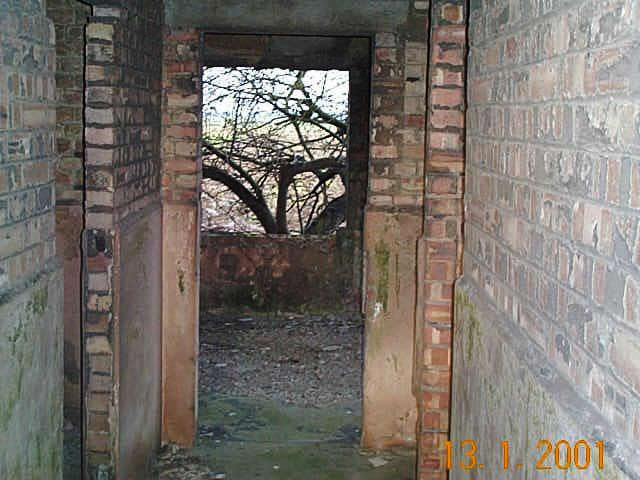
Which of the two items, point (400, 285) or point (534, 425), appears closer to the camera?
point (534, 425)

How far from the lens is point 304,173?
1017 centimetres

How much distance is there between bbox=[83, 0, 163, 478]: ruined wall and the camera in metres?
4.23

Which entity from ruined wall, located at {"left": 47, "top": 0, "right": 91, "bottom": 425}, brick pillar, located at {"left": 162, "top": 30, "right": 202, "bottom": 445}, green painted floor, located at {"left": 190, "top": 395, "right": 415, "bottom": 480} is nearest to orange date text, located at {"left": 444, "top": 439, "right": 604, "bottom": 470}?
green painted floor, located at {"left": 190, "top": 395, "right": 415, "bottom": 480}

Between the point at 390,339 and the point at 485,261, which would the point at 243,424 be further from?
the point at 485,261

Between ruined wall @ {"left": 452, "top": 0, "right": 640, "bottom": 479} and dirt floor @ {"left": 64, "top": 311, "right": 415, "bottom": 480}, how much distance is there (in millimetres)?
2162

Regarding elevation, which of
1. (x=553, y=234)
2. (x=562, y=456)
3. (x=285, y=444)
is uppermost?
(x=553, y=234)

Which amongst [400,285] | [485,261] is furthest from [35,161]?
[400,285]

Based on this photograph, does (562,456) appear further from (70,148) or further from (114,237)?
(70,148)

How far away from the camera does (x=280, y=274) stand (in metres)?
9.10

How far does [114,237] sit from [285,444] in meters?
2.08

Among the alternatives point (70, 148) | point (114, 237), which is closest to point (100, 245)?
point (114, 237)

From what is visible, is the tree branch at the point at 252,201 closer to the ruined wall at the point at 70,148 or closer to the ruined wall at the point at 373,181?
the ruined wall at the point at 70,148

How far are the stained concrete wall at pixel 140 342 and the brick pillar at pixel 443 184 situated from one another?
1485 mm

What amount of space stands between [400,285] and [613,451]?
3.76 m
